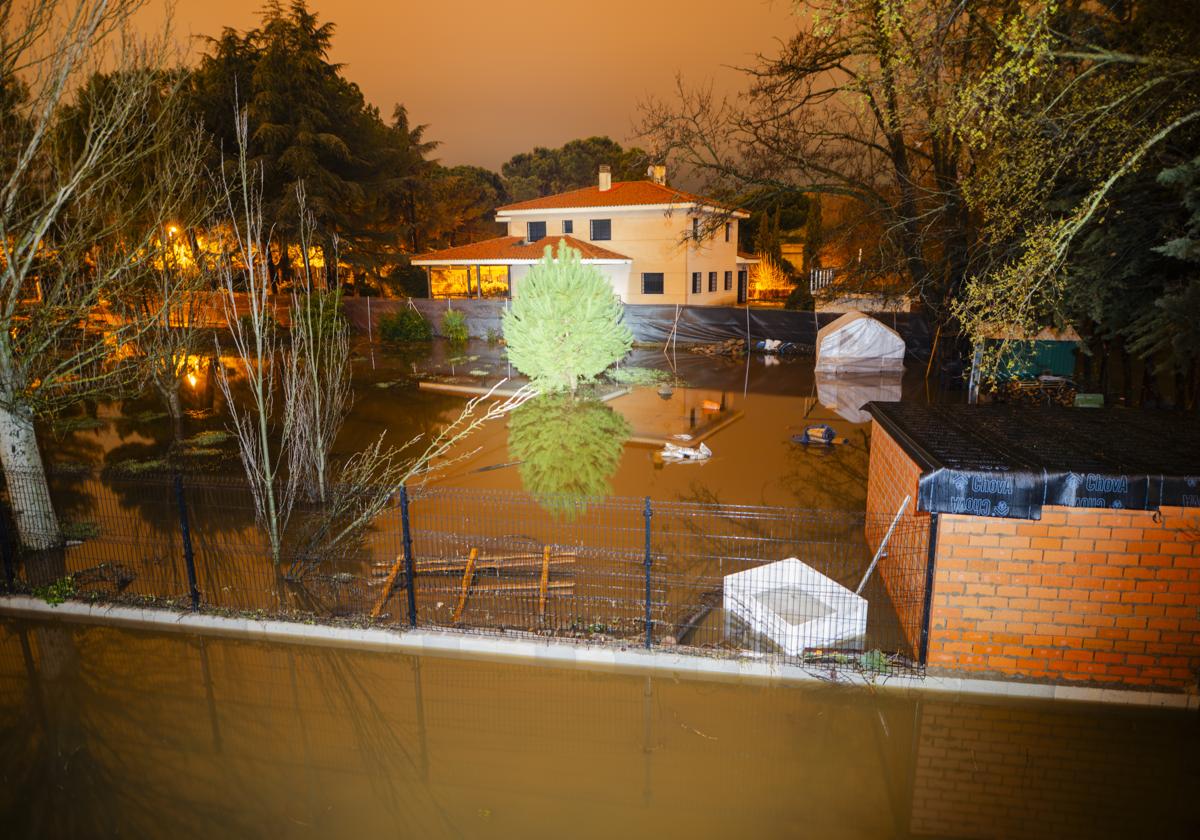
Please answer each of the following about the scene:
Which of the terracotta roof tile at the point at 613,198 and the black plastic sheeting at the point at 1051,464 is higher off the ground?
the terracotta roof tile at the point at 613,198

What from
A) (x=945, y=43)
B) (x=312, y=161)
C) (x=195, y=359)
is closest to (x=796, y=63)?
(x=945, y=43)

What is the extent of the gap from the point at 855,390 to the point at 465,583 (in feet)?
52.1

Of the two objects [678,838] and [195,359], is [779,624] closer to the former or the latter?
[678,838]

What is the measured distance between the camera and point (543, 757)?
5.46 m

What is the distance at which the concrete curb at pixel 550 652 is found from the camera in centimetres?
600

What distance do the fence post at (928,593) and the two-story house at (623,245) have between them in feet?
93.2

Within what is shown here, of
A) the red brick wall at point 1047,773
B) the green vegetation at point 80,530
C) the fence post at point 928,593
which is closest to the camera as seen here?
the red brick wall at point 1047,773

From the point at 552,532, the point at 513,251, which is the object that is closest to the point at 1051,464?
the point at 552,532

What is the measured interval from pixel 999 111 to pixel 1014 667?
5.97 meters

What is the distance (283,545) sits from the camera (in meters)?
9.02

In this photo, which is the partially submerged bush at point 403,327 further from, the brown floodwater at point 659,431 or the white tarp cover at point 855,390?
the white tarp cover at point 855,390

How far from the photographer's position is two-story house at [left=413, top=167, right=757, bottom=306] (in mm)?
34938

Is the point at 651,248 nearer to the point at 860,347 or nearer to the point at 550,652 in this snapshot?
the point at 860,347

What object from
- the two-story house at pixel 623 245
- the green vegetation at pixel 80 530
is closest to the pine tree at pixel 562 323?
the green vegetation at pixel 80 530
